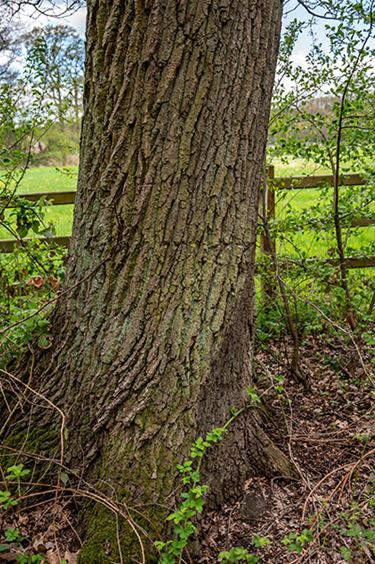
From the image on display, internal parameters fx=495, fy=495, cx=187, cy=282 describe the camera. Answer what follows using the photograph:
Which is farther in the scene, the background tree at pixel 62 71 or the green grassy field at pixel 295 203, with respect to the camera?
the green grassy field at pixel 295 203

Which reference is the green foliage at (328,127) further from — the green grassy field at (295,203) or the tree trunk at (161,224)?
the tree trunk at (161,224)

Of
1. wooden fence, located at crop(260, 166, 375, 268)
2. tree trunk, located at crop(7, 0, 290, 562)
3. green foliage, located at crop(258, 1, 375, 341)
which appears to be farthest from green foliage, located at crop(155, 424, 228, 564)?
wooden fence, located at crop(260, 166, 375, 268)

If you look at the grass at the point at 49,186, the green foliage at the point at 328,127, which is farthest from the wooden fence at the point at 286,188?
the grass at the point at 49,186

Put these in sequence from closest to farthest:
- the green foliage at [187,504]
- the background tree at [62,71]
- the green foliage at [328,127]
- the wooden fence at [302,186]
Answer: the green foliage at [187,504] → the green foliage at [328,127] → the background tree at [62,71] → the wooden fence at [302,186]

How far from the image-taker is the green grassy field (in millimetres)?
3889

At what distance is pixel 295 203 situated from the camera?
5199 millimetres

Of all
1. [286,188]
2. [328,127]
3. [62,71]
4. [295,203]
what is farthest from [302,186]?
[62,71]

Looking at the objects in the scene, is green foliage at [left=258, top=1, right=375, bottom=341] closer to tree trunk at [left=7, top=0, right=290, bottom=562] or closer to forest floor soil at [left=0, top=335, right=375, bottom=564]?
forest floor soil at [left=0, top=335, right=375, bottom=564]

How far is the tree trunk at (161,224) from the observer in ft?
6.48

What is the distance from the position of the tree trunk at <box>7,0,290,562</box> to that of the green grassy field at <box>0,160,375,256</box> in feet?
5.10

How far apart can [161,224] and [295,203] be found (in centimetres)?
343

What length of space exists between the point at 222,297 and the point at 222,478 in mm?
854

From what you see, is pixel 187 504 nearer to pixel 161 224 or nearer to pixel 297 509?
pixel 297 509

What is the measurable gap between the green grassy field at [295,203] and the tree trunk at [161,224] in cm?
156
